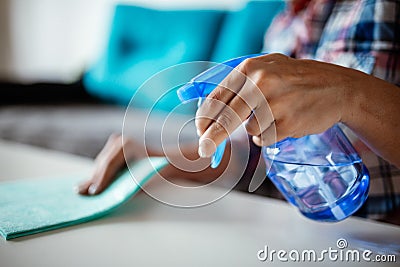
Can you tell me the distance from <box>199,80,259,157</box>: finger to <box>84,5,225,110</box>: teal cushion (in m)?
1.71

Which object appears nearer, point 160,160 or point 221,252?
point 221,252

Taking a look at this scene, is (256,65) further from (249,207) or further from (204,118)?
(249,207)

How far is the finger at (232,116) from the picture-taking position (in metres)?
0.46

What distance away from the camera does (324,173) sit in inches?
23.3

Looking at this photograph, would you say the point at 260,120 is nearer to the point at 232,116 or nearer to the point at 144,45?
the point at 232,116

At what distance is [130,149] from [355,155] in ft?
1.14

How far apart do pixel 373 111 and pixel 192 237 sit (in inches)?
10.2

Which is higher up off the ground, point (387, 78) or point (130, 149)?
point (387, 78)

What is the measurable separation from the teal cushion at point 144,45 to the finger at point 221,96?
170 cm

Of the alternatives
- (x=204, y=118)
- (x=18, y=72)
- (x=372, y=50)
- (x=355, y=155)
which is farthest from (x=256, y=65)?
(x=18, y=72)

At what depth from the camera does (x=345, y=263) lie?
50 cm

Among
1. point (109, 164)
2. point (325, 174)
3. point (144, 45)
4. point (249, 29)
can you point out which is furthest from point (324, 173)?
point (144, 45)

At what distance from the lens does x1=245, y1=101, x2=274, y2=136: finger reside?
48 cm

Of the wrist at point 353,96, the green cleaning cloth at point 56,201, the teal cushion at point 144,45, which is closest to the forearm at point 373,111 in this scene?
the wrist at point 353,96
